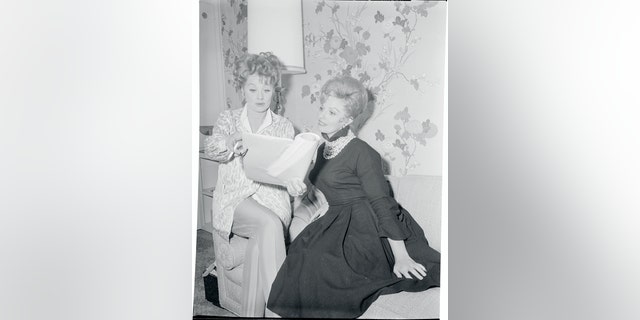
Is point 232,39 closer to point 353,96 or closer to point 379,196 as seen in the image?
point 353,96

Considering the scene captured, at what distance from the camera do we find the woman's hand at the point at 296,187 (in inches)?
93.1

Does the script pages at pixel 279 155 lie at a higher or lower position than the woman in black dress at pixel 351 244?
higher

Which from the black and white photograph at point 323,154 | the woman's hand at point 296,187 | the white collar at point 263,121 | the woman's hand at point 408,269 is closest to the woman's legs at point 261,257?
the black and white photograph at point 323,154

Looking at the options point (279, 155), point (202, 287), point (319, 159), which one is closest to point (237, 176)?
point (279, 155)

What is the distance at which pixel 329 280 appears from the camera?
235 cm

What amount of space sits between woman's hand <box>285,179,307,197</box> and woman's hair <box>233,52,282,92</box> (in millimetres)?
327

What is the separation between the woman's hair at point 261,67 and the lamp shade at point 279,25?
33mm

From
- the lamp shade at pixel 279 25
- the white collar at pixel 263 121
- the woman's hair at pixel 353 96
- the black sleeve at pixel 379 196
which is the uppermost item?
the lamp shade at pixel 279 25

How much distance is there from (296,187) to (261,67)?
44 cm

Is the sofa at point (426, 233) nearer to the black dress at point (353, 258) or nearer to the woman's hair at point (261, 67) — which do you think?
the black dress at point (353, 258)
